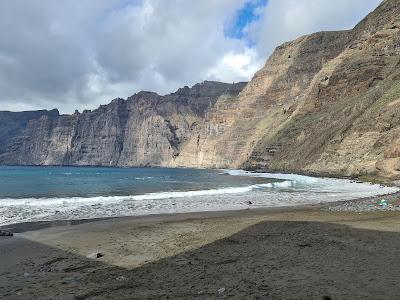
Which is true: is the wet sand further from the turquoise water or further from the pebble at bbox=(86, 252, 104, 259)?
the turquoise water

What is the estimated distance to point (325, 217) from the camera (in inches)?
843

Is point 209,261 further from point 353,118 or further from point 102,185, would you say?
point 353,118

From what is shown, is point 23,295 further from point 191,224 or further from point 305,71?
point 305,71

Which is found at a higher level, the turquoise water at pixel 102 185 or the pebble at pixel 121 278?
the turquoise water at pixel 102 185

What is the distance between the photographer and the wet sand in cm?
869

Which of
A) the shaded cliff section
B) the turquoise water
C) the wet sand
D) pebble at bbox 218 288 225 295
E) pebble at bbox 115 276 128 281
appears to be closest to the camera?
pebble at bbox 218 288 225 295

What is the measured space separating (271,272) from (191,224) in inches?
419

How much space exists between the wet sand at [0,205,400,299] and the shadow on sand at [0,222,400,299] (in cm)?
2

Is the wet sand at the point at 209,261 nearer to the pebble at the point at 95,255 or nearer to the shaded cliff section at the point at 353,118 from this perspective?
the pebble at the point at 95,255

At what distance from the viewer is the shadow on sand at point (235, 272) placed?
27.9ft

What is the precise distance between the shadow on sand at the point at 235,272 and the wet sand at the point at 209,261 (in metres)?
0.02

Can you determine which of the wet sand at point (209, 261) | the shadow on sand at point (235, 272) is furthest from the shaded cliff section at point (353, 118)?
the shadow on sand at point (235, 272)

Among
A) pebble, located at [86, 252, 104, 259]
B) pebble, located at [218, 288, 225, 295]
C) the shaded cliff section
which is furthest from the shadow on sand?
the shaded cliff section

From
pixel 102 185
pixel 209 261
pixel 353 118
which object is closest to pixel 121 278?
pixel 209 261
